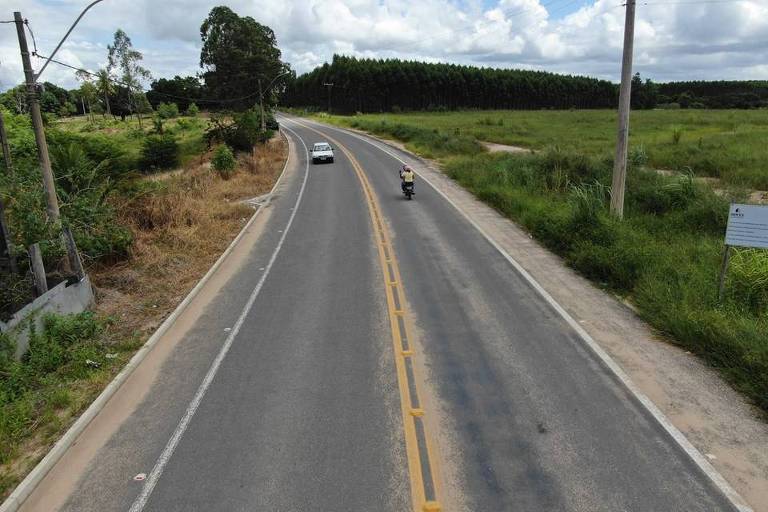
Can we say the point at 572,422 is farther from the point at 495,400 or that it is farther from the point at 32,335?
the point at 32,335

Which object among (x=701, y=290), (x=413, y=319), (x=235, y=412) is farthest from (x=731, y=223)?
(x=235, y=412)

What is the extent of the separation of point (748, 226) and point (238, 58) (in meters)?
74.4

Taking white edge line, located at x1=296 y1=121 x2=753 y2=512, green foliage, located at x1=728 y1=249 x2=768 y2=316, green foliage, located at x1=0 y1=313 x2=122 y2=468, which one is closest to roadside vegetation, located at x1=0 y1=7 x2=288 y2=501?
green foliage, located at x1=0 y1=313 x2=122 y2=468

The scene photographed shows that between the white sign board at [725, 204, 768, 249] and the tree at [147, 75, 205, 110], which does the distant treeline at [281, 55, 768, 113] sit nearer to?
A: the tree at [147, 75, 205, 110]

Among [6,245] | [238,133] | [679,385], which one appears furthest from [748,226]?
[238,133]

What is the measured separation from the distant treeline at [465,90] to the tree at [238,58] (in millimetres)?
46580

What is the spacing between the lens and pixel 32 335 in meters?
9.47

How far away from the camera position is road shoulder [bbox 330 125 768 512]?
249 inches

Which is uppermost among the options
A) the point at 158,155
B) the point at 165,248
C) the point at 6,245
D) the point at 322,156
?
the point at 158,155

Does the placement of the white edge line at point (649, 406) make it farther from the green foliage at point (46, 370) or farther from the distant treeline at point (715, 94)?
the distant treeline at point (715, 94)

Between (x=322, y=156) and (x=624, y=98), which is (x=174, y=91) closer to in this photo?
(x=322, y=156)

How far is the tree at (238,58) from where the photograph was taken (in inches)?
2864

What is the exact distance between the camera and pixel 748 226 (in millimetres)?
9430


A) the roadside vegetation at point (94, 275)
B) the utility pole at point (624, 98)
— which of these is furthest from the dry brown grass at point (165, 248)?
the utility pole at point (624, 98)
